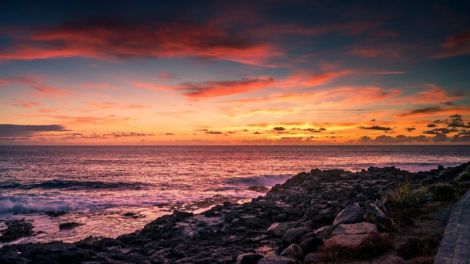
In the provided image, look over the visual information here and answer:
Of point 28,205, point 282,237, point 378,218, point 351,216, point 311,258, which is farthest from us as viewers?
point 28,205

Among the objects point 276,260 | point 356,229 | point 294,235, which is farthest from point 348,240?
point 294,235

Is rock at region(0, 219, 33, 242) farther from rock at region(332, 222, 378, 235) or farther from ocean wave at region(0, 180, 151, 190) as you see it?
ocean wave at region(0, 180, 151, 190)

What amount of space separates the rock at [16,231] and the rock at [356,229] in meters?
17.8

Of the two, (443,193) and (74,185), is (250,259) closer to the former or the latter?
(443,193)

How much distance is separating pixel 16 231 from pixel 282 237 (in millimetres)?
16282

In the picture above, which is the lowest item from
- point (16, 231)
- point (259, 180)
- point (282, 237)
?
point (259, 180)

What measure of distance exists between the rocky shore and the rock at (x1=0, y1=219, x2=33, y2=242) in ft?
0.17

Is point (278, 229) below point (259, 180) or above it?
above

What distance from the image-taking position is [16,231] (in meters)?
21.0

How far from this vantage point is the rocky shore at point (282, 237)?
9750 mm

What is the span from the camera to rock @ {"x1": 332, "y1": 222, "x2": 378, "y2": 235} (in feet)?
35.1

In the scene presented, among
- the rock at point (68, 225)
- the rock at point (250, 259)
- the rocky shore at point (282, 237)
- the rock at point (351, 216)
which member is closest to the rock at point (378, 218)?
the rocky shore at point (282, 237)

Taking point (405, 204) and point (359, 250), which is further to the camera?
point (405, 204)

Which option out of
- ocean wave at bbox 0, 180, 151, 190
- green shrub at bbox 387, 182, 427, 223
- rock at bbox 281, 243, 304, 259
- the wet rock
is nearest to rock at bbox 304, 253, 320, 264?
rock at bbox 281, 243, 304, 259
